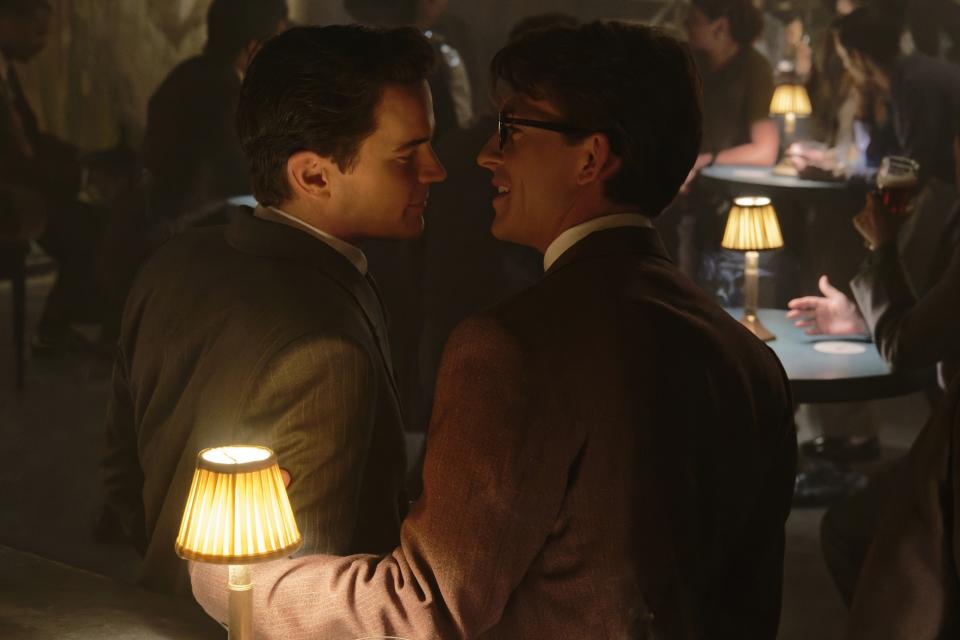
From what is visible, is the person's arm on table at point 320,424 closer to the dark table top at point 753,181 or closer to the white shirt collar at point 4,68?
the dark table top at point 753,181

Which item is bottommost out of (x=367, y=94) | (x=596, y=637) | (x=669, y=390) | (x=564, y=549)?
(x=596, y=637)

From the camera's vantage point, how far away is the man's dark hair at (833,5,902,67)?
4434 millimetres

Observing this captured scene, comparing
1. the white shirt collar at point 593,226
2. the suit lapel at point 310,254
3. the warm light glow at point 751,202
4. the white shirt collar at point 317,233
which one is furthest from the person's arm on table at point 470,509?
the warm light glow at point 751,202

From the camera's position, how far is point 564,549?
181 cm

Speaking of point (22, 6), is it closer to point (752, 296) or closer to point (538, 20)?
point (538, 20)

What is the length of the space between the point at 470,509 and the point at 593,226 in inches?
20.8

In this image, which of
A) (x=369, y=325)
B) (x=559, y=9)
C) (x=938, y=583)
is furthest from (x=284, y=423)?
(x=559, y=9)

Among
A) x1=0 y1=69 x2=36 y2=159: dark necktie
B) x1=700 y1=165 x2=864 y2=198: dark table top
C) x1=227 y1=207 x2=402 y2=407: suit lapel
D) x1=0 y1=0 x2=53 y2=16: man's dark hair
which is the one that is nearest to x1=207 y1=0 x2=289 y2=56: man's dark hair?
x1=0 y1=0 x2=53 y2=16: man's dark hair

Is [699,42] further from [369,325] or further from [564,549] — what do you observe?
[564,549]

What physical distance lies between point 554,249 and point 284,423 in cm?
53

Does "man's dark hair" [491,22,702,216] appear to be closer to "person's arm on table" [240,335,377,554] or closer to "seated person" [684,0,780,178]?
"person's arm on table" [240,335,377,554]

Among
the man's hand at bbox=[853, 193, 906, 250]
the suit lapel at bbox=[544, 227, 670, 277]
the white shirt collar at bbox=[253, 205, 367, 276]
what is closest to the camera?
the suit lapel at bbox=[544, 227, 670, 277]

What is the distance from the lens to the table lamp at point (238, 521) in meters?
1.72

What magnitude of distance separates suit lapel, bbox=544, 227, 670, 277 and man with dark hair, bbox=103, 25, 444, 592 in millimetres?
427
